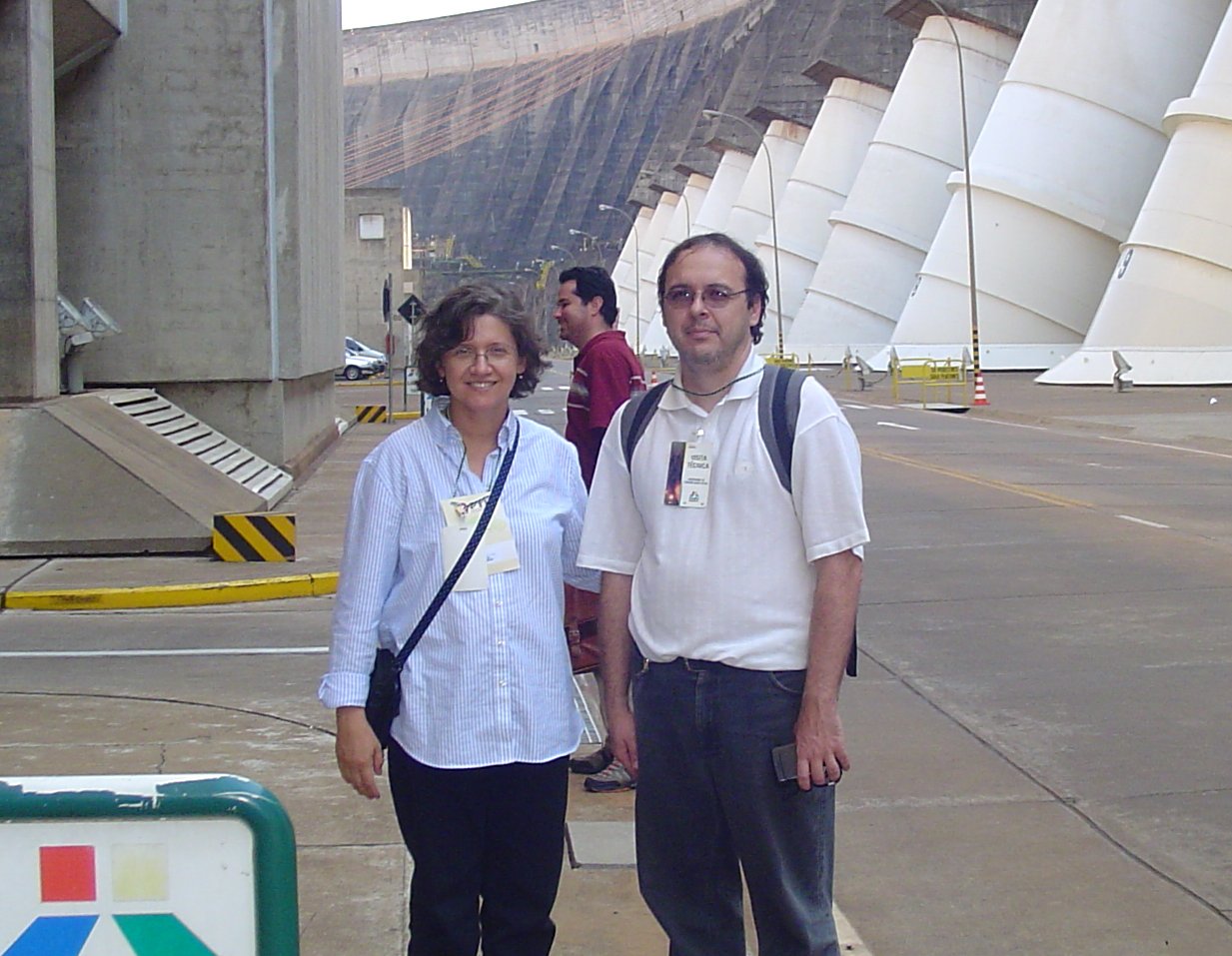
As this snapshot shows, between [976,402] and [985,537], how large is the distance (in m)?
24.1

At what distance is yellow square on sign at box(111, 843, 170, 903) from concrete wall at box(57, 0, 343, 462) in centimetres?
1688

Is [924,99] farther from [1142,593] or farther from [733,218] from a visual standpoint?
[1142,593]

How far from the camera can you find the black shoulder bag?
362cm

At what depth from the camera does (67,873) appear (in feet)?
6.86

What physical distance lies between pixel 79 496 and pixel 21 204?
8.22 ft

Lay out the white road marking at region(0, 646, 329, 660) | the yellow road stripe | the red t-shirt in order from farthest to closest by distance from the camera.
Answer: the yellow road stripe
the white road marking at region(0, 646, 329, 660)
the red t-shirt

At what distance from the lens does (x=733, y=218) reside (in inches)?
3839

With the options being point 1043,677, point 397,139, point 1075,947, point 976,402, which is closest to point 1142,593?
point 1043,677

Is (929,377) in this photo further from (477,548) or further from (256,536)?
(477,548)

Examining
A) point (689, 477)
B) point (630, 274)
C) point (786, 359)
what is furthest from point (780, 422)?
point (630, 274)

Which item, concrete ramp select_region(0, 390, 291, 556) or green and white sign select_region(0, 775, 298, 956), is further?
concrete ramp select_region(0, 390, 291, 556)

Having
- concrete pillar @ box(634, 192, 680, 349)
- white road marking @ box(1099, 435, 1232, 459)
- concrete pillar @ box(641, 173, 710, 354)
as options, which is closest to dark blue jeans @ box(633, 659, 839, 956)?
white road marking @ box(1099, 435, 1232, 459)

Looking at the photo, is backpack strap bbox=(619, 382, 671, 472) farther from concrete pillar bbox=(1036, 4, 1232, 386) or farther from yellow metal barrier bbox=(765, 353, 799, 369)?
yellow metal barrier bbox=(765, 353, 799, 369)

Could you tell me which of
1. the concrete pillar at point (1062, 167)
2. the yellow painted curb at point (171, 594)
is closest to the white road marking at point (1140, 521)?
the yellow painted curb at point (171, 594)
